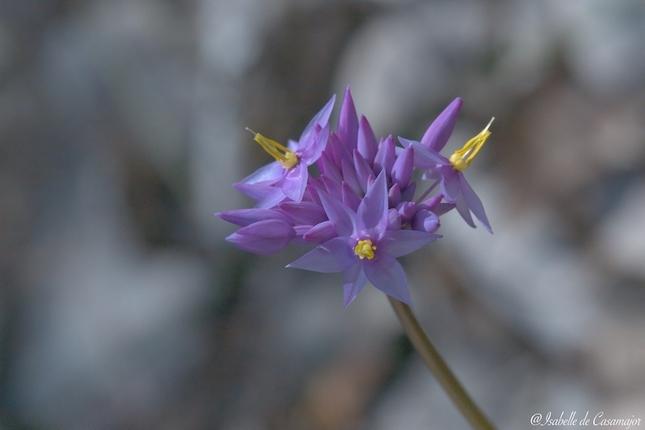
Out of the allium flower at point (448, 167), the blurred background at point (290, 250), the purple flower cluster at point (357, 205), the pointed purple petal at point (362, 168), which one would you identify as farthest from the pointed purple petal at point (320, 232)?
the blurred background at point (290, 250)

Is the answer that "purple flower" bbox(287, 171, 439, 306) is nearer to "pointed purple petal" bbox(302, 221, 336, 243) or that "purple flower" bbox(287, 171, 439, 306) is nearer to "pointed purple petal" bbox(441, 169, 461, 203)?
"pointed purple petal" bbox(302, 221, 336, 243)

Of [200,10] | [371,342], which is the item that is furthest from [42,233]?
[371,342]

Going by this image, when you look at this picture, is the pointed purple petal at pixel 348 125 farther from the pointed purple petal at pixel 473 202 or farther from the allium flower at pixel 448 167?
the pointed purple petal at pixel 473 202

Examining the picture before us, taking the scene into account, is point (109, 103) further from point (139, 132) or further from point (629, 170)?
point (629, 170)

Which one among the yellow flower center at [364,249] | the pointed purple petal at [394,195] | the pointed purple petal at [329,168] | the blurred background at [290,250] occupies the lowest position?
the blurred background at [290,250]

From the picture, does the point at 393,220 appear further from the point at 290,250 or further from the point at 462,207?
the point at 290,250

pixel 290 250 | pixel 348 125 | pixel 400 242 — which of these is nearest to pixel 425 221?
pixel 400 242

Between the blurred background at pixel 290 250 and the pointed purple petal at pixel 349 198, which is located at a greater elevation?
the pointed purple petal at pixel 349 198
